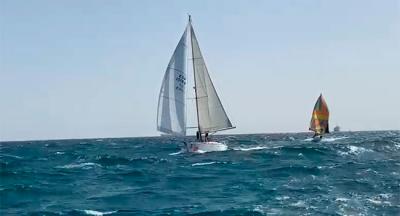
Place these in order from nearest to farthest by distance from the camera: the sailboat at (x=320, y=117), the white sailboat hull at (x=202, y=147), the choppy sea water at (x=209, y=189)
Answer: the choppy sea water at (x=209, y=189), the white sailboat hull at (x=202, y=147), the sailboat at (x=320, y=117)

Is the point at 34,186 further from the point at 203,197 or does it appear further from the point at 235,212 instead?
the point at 235,212

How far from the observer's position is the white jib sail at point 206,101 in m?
58.0

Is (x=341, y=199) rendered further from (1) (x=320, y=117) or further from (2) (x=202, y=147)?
(1) (x=320, y=117)

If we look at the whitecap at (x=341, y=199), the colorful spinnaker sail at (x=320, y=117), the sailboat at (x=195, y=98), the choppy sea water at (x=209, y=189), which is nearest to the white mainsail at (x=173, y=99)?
the sailboat at (x=195, y=98)

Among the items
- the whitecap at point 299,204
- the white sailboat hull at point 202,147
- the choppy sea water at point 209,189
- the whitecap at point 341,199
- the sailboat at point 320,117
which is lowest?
the whitecap at point 341,199

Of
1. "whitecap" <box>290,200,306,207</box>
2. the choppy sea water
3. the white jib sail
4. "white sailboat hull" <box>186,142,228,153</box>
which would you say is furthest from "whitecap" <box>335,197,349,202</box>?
the white jib sail

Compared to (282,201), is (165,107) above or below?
above

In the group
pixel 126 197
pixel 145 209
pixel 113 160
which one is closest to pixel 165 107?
pixel 113 160

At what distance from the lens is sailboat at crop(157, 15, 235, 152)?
55250 mm

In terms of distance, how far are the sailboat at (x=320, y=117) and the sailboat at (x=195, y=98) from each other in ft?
124

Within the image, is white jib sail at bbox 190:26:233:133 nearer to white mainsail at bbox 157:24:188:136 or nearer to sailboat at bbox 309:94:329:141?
white mainsail at bbox 157:24:188:136

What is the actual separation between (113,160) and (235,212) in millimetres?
31586

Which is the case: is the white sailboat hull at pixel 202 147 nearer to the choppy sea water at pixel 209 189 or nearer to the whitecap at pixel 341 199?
the choppy sea water at pixel 209 189

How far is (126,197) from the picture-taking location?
26875mm
